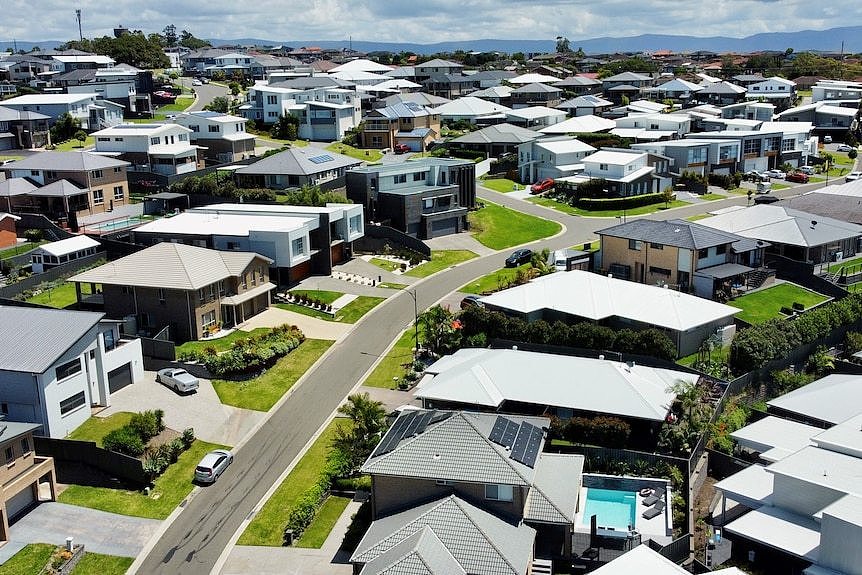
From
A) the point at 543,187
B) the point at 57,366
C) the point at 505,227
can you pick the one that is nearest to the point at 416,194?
the point at 505,227

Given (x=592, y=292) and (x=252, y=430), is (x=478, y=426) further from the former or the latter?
(x=592, y=292)

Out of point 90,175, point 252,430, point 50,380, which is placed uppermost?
point 90,175

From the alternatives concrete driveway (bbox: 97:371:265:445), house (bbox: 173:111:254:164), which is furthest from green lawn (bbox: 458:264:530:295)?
house (bbox: 173:111:254:164)

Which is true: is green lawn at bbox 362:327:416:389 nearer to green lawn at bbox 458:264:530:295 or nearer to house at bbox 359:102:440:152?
green lawn at bbox 458:264:530:295

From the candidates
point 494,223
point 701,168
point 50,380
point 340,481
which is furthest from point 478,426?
point 701,168

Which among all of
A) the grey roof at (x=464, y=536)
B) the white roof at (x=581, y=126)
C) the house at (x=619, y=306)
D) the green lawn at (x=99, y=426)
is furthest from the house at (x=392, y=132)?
the grey roof at (x=464, y=536)

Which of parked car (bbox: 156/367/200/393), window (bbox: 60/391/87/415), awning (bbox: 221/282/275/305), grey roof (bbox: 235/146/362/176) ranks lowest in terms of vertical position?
parked car (bbox: 156/367/200/393)
